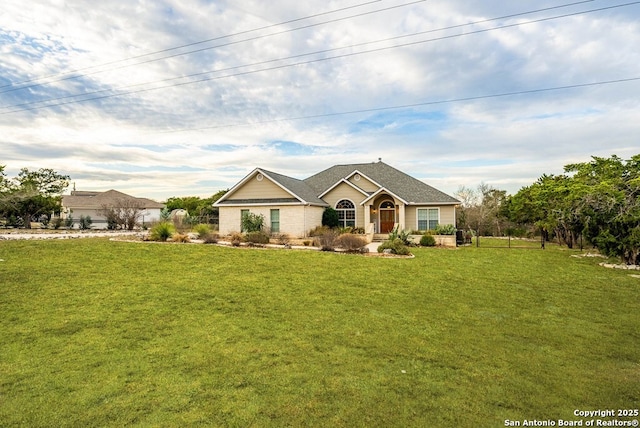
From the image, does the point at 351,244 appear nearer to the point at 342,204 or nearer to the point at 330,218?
the point at 330,218

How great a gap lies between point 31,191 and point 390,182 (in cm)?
3411

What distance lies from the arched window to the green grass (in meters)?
16.5

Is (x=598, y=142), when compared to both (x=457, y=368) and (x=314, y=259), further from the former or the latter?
(x=457, y=368)

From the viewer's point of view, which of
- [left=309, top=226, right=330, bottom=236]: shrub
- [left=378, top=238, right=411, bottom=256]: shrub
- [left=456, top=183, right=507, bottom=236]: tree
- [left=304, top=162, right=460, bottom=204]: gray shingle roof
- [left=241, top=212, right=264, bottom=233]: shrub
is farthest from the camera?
[left=456, top=183, right=507, bottom=236]: tree

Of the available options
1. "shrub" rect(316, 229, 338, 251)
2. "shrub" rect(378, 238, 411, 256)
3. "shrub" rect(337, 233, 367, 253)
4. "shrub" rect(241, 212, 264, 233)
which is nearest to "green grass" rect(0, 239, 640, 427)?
"shrub" rect(378, 238, 411, 256)

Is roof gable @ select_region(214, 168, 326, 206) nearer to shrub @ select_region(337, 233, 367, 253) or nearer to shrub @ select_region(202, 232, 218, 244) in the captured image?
shrub @ select_region(202, 232, 218, 244)

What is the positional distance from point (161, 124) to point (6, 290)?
15313 mm

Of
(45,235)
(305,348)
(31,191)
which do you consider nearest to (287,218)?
(45,235)

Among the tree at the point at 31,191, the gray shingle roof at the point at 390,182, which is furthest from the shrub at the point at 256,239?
the tree at the point at 31,191

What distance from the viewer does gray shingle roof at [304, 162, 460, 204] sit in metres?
26.6

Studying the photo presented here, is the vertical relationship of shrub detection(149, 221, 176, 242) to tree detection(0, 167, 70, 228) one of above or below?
below

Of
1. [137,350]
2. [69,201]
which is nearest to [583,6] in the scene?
[137,350]

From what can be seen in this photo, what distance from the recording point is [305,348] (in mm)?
5418

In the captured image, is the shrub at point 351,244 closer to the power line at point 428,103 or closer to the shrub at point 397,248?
the shrub at point 397,248
